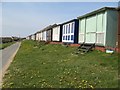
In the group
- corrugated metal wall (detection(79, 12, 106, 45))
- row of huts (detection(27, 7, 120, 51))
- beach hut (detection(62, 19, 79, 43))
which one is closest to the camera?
row of huts (detection(27, 7, 120, 51))

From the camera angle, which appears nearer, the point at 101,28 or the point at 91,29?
the point at 101,28

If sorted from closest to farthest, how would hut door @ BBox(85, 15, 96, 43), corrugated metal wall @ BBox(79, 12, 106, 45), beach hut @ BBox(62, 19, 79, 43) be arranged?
corrugated metal wall @ BBox(79, 12, 106, 45) < hut door @ BBox(85, 15, 96, 43) < beach hut @ BBox(62, 19, 79, 43)

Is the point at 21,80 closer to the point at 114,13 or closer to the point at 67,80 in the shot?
the point at 67,80

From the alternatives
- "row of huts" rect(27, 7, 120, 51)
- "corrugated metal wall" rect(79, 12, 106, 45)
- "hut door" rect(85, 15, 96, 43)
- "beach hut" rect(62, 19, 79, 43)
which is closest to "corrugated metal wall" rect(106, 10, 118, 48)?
"row of huts" rect(27, 7, 120, 51)

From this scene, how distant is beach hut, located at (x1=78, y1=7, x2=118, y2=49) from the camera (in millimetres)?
16109

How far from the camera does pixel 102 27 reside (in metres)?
16.8

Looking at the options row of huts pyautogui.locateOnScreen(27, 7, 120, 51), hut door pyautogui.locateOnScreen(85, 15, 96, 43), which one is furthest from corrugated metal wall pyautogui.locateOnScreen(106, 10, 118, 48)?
hut door pyautogui.locateOnScreen(85, 15, 96, 43)

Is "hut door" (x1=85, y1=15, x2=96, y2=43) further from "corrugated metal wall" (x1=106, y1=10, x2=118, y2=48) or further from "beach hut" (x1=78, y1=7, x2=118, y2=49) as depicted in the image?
"corrugated metal wall" (x1=106, y1=10, x2=118, y2=48)

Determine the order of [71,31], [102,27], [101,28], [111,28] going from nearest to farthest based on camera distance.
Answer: [111,28], [102,27], [101,28], [71,31]

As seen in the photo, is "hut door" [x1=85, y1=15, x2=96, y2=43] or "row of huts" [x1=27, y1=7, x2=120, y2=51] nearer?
"row of huts" [x1=27, y1=7, x2=120, y2=51]

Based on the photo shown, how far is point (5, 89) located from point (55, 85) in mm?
1570

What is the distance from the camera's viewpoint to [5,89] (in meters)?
8.08

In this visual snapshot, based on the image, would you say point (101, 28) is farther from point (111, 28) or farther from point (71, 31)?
point (71, 31)

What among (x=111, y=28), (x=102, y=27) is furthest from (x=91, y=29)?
(x=111, y=28)
